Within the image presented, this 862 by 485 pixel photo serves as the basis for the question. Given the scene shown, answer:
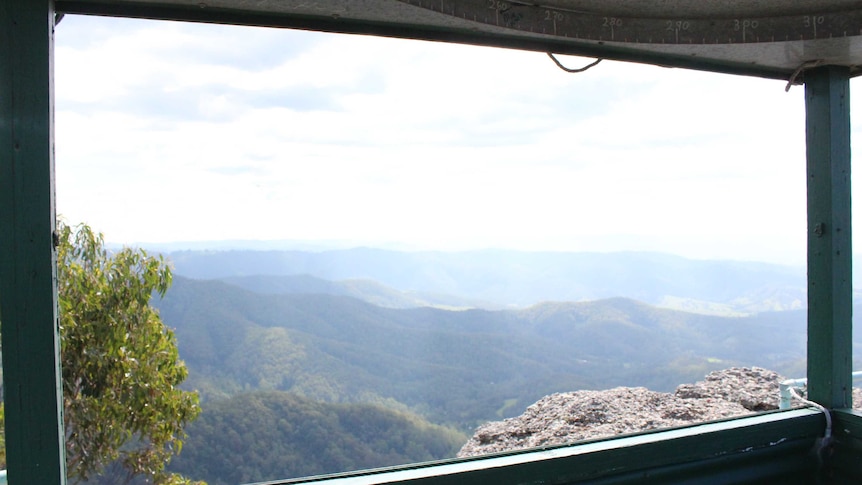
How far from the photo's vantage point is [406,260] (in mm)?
68000

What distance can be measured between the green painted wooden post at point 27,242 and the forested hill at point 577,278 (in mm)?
57856

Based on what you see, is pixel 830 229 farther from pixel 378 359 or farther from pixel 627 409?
pixel 378 359

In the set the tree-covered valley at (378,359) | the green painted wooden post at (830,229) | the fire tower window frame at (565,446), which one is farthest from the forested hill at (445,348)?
the green painted wooden post at (830,229)

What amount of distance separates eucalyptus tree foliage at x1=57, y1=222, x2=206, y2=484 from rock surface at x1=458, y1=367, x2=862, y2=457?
321 centimetres

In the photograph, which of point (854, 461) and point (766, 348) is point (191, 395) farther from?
point (766, 348)

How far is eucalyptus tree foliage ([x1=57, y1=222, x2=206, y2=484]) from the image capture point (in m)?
5.05

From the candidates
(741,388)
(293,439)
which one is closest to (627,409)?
(741,388)

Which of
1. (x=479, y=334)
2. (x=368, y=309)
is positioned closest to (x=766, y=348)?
(x=479, y=334)

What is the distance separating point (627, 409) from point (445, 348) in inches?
1414

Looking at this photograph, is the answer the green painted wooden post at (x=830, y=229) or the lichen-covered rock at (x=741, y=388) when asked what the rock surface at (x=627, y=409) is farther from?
the green painted wooden post at (x=830, y=229)

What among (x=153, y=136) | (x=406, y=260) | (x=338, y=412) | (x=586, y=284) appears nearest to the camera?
(x=338, y=412)

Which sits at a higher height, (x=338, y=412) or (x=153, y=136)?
(x=153, y=136)

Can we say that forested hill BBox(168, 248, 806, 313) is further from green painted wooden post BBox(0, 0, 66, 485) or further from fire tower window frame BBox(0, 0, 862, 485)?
green painted wooden post BBox(0, 0, 66, 485)

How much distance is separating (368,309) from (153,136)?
18.5m
